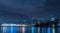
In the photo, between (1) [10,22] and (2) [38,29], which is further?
(2) [38,29]

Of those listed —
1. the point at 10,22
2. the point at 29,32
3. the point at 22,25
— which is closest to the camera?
the point at 10,22

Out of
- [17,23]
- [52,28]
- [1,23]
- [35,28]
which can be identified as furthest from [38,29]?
[1,23]

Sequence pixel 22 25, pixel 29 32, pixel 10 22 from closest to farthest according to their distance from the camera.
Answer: pixel 10 22, pixel 22 25, pixel 29 32

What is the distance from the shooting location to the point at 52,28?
440 centimetres

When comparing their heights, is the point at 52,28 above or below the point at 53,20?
below

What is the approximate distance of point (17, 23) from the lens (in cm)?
427

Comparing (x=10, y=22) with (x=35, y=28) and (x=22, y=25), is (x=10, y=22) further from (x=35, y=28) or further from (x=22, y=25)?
(x=35, y=28)

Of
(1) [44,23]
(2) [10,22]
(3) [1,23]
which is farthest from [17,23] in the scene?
(1) [44,23]

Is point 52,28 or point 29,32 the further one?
point 29,32

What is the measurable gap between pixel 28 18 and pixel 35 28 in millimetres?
453

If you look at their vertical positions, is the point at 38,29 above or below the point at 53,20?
below

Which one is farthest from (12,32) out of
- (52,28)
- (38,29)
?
(52,28)

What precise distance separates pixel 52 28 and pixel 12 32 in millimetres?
1372

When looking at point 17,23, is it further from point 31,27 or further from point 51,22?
point 51,22
